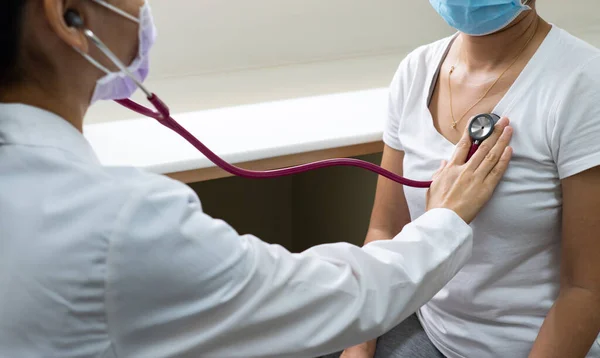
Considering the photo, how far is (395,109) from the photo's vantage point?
137cm

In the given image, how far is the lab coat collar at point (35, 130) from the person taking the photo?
2.57 ft

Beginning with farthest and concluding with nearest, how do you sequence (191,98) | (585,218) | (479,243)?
(191,98) → (479,243) → (585,218)

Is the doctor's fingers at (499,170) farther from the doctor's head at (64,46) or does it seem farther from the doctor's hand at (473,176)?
the doctor's head at (64,46)

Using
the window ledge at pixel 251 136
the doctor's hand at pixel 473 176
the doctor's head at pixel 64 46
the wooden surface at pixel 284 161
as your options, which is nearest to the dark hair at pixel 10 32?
the doctor's head at pixel 64 46

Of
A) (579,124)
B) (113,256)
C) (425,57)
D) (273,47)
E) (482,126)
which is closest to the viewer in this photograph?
(113,256)

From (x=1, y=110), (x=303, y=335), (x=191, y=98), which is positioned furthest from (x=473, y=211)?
(x=191, y=98)

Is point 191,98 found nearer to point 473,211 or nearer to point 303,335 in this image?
point 473,211

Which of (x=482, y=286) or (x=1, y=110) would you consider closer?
(x=1, y=110)

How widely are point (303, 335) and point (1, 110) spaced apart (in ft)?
1.49

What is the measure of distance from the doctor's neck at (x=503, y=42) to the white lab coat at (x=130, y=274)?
0.55 m

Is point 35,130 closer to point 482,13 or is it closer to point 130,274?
point 130,274

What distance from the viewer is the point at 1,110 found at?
0.81 meters

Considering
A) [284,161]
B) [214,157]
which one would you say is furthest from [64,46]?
[284,161]

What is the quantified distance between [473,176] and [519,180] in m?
0.08
